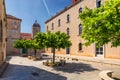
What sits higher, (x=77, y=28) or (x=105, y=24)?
(x=77, y=28)

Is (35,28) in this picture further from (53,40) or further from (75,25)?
(53,40)

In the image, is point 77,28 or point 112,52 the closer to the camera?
point 112,52

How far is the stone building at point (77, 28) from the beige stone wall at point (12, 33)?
11.8 metres

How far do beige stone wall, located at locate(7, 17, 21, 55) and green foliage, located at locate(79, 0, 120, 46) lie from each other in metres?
38.8

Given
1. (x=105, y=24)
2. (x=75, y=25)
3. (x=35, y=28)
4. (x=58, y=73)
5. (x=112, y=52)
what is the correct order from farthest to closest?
(x=35, y=28), (x=75, y=25), (x=112, y=52), (x=58, y=73), (x=105, y=24)

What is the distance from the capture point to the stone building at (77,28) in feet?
73.7

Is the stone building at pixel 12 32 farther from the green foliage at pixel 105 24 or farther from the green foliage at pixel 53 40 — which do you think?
→ the green foliage at pixel 105 24

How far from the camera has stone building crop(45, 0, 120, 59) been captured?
2245cm

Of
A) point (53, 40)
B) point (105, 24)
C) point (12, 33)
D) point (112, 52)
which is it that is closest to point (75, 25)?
point (112, 52)

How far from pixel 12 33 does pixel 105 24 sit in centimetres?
4171

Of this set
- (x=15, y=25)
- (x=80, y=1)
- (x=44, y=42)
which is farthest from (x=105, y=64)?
(x=15, y=25)

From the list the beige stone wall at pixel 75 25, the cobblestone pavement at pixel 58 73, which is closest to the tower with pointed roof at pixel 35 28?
the beige stone wall at pixel 75 25

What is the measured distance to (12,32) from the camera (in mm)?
45750

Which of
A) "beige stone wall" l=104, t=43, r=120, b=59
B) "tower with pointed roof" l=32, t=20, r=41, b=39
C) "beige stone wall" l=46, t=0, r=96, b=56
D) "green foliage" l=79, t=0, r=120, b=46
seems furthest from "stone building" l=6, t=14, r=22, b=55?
"green foliage" l=79, t=0, r=120, b=46
